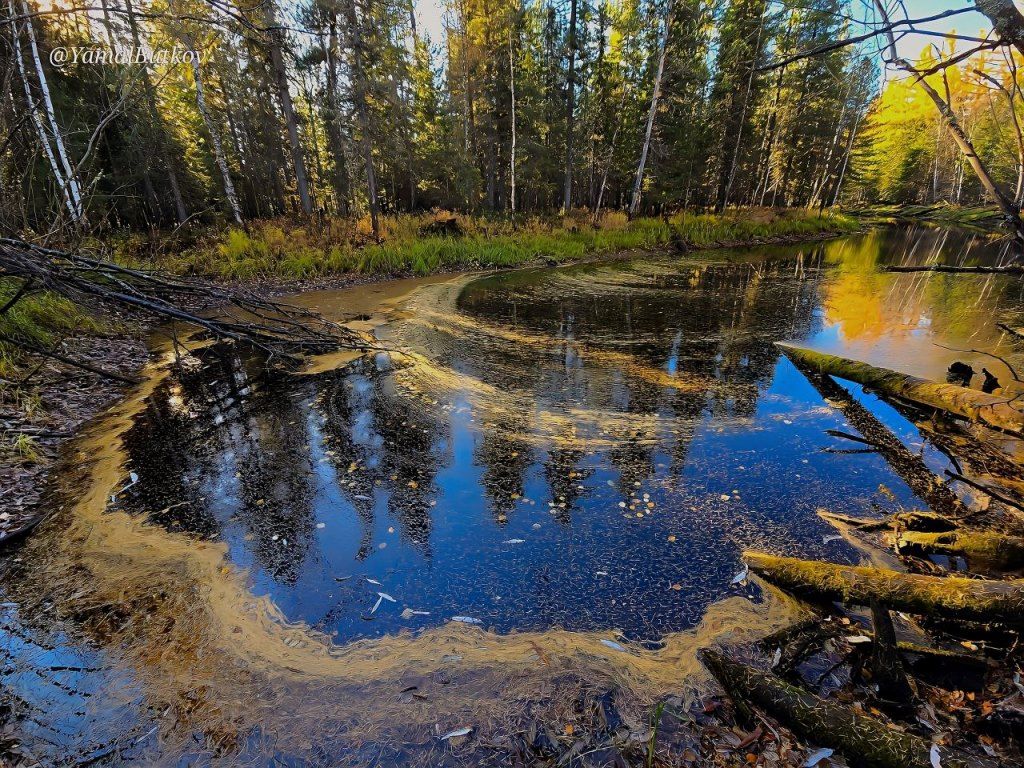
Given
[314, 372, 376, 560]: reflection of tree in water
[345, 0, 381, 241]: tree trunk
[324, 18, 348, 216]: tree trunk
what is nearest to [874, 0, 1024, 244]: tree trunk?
[314, 372, 376, 560]: reflection of tree in water

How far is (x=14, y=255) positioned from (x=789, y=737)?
4739 mm

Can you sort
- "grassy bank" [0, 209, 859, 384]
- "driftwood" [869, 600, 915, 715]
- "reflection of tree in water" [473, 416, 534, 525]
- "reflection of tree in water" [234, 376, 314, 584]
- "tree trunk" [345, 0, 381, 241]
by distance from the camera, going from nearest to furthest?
"driftwood" [869, 600, 915, 715], "reflection of tree in water" [234, 376, 314, 584], "reflection of tree in water" [473, 416, 534, 525], "grassy bank" [0, 209, 859, 384], "tree trunk" [345, 0, 381, 241]

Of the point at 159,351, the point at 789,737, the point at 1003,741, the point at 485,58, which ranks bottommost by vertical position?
the point at 159,351

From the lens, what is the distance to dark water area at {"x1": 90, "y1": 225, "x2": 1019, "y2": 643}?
2.62 meters

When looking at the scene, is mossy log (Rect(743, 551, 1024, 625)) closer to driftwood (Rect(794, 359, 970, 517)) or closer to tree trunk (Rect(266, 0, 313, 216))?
driftwood (Rect(794, 359, 970, 517))

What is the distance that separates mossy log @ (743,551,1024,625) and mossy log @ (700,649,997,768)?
0.58 metres

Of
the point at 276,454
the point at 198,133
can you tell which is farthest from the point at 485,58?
the point at 276,454

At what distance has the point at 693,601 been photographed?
8.19ft

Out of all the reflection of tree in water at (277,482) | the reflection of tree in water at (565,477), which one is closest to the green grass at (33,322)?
the reflection of tree in water at (277,482)

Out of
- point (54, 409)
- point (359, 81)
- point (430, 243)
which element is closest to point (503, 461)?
point (54, 409)

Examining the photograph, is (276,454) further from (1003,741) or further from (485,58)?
(485,58)

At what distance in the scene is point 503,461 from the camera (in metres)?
3.93

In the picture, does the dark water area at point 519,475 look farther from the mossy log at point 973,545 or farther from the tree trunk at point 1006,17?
the tree trunk at point 1006,17

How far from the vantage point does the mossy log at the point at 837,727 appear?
150cm
